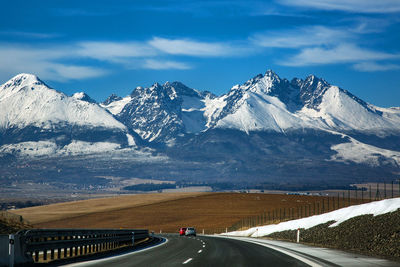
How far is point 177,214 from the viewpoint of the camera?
152 m

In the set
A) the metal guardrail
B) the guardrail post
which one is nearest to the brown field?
the metal guardrail

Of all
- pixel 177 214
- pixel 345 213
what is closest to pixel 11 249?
pixel 345 213

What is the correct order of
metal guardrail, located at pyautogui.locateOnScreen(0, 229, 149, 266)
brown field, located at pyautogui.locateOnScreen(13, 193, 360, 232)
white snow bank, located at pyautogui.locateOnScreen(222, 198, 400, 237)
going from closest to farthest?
metal guardrail, located at pyautogui.locateOnScreen(0, 229, 149, 266) → white snow bank, located at pyautogui.locateOnScreen(222, 198, 400, 237) → brown field, located at pyautogui.locateOnScreen(13, 193, 360, 232)

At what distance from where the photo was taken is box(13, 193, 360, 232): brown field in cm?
13188

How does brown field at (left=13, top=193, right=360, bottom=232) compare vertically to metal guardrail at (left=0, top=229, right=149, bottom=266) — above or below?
below

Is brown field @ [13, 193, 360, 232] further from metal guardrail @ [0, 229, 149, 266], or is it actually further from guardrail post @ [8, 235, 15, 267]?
guardrail post @ [8, 235, 15, 267]

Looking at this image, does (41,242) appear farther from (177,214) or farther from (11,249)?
(177,214)

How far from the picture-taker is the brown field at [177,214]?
131875 millimetres

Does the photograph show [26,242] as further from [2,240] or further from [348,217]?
[348,217]

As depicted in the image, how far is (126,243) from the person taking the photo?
45469 millimetres

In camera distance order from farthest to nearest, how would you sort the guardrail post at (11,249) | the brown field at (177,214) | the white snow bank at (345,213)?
the brown field at (177,214)
the white snow bank at (345,213)
the guardrail post at (11,249)

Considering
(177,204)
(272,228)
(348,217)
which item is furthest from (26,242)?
(177,204)

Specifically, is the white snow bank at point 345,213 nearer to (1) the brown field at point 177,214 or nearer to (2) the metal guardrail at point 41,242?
(2) the metal guardrail at point 41,242

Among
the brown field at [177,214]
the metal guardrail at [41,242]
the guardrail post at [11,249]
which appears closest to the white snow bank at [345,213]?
the metal guardrail at [41,242]
